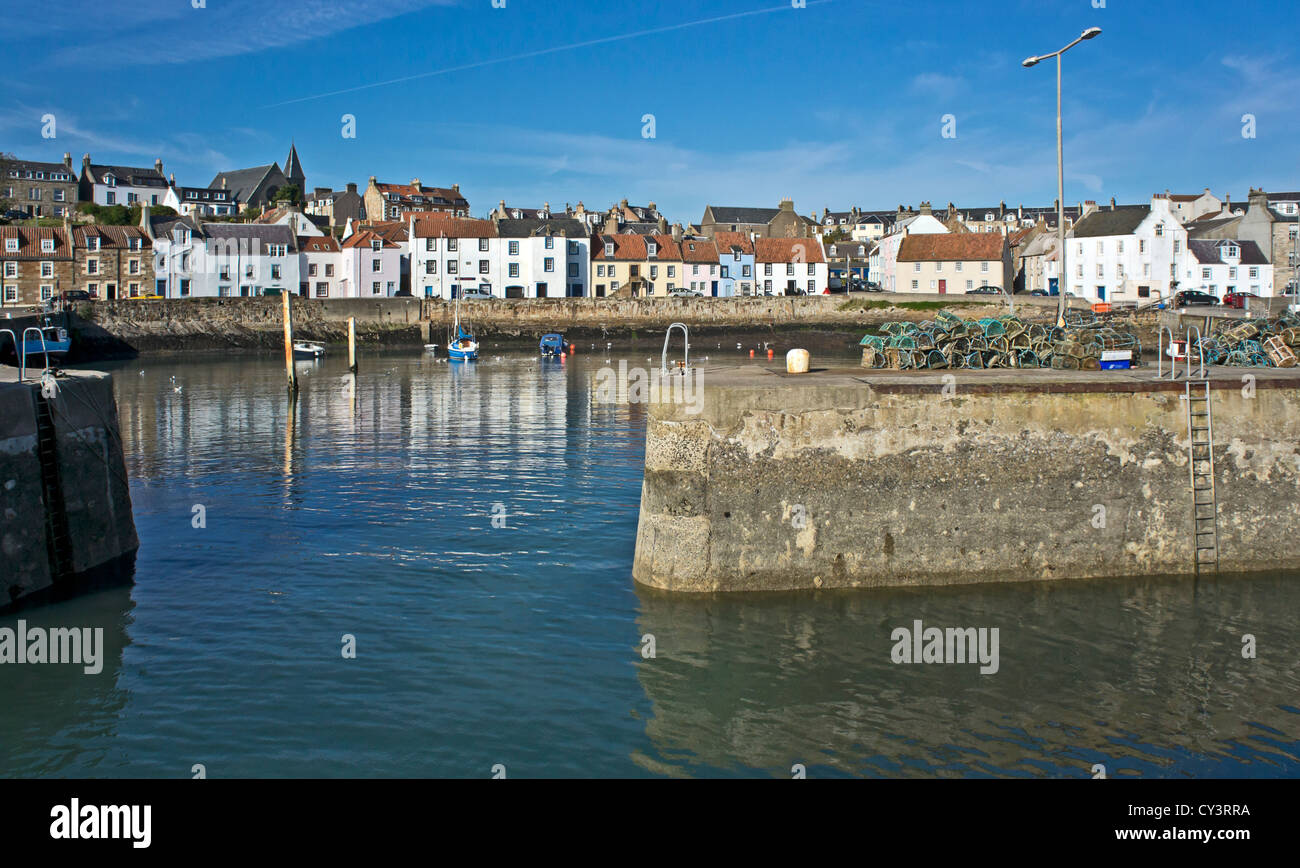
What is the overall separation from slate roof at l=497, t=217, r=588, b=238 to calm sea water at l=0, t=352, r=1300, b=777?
266ft

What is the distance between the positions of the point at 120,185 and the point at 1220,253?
414ft

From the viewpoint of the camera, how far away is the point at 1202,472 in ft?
52.0

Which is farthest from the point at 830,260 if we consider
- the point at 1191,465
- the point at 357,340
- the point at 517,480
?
the point at 1191,465

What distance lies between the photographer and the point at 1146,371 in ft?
62.1

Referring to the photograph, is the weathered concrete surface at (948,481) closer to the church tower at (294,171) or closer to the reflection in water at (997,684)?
the reflection in water at (997,684)

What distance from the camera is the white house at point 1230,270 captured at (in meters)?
85.9

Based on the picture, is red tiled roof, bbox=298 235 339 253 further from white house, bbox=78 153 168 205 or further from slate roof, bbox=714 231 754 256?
white house, bbox=78 153 168 205

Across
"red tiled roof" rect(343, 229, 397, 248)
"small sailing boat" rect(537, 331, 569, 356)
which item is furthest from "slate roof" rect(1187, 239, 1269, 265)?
"red tiled roof" rect(343, 229, 397, 248)

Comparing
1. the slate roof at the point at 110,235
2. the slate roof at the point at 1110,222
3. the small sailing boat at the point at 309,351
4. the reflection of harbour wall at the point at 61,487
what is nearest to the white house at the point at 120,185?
the slate roof at the point at 110,235

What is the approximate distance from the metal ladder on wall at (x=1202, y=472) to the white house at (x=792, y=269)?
94.6m

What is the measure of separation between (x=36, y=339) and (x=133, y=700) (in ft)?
186

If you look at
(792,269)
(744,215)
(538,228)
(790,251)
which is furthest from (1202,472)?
(744,215)

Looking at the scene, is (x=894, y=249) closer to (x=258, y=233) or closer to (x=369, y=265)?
(x=369, y=265)
